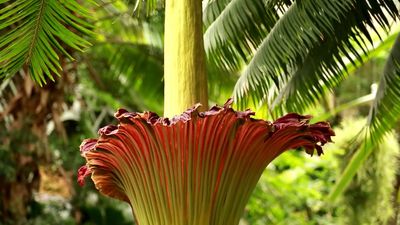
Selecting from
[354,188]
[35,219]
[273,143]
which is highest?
[35,219]

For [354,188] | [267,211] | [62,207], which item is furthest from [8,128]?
[267,211]

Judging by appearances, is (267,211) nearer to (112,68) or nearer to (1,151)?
(112,68)

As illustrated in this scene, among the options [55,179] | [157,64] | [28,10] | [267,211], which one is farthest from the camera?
[55,179]

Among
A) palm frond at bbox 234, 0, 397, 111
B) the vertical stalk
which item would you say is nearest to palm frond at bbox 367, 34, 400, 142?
palm frond at bbox 234, 0, 397, 111

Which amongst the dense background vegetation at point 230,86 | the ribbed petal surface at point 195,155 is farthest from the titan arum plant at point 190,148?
the dense background vegetation at point 230,86

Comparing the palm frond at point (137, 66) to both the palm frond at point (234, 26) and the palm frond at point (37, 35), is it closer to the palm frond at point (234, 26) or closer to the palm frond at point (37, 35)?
the palm frond at point (234, 26)

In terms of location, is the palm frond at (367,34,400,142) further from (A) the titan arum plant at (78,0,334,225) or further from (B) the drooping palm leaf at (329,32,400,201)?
(A) the titan arum plant at (78,0,334,225)

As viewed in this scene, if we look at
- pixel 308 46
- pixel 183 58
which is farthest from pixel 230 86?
pixel 183 58
